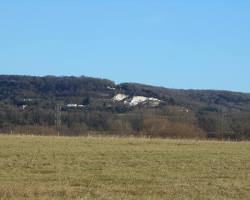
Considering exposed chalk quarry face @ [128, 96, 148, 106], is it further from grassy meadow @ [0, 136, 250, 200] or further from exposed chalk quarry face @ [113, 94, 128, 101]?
grassy meadow @ [0, 136, 250, 200]

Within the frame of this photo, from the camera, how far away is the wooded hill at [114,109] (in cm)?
6944

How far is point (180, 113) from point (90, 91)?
41275mm

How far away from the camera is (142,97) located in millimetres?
121062

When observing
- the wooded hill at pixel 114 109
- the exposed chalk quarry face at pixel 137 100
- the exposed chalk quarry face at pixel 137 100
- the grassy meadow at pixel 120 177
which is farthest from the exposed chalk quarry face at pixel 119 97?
the grassy meadow at pixel 120 177

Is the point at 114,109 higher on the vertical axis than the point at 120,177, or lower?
higher

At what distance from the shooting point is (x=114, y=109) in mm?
101562

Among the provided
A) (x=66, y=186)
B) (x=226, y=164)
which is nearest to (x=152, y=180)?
(x=66, y=186)

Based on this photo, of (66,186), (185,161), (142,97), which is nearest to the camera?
(66,186)

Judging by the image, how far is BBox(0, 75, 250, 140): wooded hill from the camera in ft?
228

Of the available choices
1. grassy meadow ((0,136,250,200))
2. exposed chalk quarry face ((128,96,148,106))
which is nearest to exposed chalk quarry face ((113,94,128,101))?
exposed chalk quarry face ((128,96,148,106))

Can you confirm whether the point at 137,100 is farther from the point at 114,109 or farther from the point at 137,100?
the point at 114,109

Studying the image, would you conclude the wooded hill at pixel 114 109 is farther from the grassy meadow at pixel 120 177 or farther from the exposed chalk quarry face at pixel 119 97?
the grassy meadow at pixel 120 177

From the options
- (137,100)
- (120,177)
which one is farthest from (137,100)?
(120,177)

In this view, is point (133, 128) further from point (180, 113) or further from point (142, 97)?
point (142, 97)
